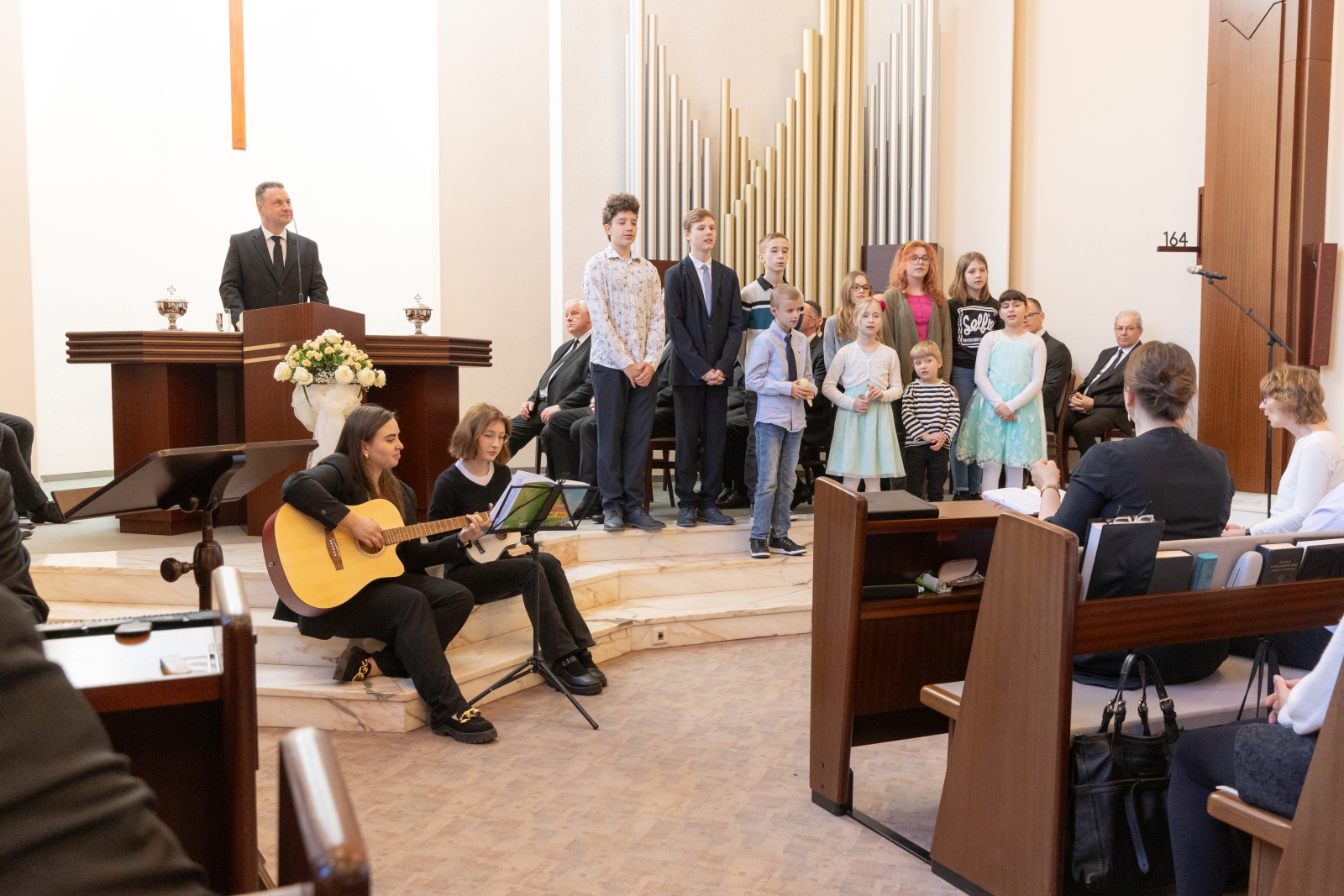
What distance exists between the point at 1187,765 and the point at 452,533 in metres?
2.72

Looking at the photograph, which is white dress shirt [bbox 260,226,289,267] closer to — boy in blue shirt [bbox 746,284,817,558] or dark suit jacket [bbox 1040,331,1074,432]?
boy in blue shirt [bbox 746,284,817,558]

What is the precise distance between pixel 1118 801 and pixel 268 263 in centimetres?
478

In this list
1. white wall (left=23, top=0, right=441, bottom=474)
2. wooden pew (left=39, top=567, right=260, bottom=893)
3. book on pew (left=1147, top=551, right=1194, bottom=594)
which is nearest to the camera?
wooden pew (left=39, top=567, right=260, bottom=893)

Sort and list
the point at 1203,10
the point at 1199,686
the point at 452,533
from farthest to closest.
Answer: the point at 1203,10
the point at 452,533
the point at 1199,686

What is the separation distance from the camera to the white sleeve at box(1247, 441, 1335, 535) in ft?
12.5

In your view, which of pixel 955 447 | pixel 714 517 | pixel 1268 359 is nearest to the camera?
pixel 714 517

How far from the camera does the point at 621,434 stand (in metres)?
5.46

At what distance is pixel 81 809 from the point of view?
0.79 meters

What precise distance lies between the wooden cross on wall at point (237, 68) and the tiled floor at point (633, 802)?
5.00 meters

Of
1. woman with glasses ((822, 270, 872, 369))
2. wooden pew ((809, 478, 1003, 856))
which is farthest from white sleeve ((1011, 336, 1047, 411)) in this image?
wooden pew ((809, 478, 1003, 856))

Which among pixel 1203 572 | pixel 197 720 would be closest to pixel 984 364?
pixel 1203 572

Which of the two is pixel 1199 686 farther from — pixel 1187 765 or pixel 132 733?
pixel 132 733

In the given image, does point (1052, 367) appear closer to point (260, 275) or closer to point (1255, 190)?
point (1255, 190)

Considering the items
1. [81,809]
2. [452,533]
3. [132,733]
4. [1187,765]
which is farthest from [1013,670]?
[452,533]
